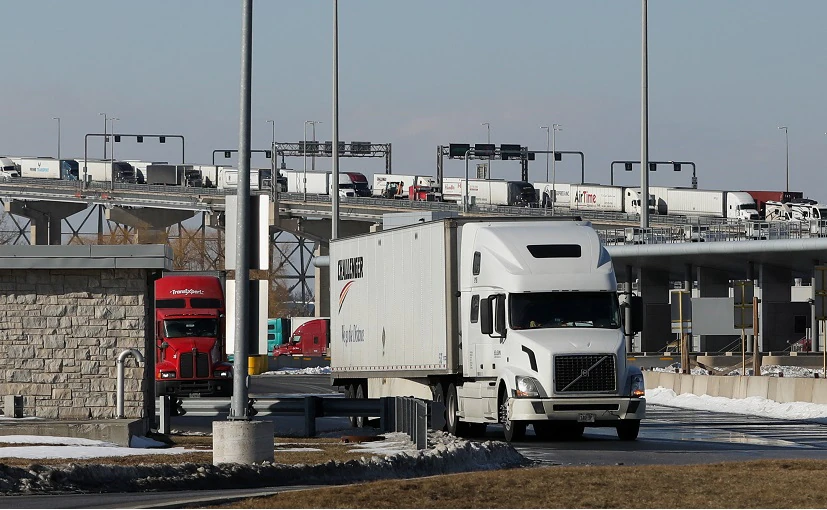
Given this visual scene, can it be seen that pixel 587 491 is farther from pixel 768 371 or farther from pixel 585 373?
pixel 768 371

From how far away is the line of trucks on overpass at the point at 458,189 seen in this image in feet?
371

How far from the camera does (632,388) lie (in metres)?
26.4

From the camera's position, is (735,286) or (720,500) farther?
(735,286)

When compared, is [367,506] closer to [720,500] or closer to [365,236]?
[720,500]

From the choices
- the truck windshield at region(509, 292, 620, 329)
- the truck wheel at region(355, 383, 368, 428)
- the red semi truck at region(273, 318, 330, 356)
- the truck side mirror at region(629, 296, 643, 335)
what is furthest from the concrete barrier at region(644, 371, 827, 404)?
the red semi truck at region(273, 318, 330, 356)

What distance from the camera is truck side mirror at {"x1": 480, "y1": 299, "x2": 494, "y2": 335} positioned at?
26219 millimetres

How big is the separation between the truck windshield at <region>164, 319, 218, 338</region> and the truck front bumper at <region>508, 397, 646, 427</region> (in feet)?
64.2

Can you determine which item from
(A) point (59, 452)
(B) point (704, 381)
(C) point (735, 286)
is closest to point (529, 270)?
(A) point (59, 452)

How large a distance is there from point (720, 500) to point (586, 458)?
779 centimetres

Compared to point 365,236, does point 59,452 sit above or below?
below

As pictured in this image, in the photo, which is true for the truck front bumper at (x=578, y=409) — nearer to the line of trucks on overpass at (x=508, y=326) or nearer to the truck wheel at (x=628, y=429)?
the line of trucks on overpass at (x=508, y=326)

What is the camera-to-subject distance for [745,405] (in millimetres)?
39031

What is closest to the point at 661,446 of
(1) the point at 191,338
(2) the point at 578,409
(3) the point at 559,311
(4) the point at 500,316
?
(2) the point at 578,409

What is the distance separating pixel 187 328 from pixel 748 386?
15694 mm
